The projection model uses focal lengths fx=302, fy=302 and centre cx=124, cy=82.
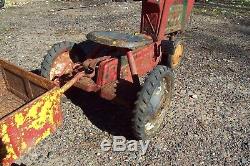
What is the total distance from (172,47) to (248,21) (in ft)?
18.8

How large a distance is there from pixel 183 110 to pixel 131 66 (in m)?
1.25

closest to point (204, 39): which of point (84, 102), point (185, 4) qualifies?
point (185, 4)

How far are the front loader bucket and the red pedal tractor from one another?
0.42m

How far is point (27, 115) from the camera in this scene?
3082 mm

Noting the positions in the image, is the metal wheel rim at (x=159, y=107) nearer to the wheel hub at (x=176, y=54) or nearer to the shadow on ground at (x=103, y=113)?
the shadow on ground at (x=103, y=113)

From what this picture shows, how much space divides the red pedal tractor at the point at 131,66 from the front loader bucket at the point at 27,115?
0.42m

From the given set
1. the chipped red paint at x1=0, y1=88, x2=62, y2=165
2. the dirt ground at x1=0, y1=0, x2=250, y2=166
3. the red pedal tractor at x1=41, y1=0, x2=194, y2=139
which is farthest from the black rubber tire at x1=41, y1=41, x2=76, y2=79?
the chipped red paint at x1=0, y1=88, x2=62, y2=165

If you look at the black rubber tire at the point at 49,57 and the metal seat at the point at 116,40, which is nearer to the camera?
the metal seat at the point at 116,40

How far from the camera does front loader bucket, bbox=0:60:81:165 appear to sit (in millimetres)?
2953

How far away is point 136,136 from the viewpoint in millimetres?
3789

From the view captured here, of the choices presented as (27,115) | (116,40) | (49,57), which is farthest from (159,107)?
(27,115)

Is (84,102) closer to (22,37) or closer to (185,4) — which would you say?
(185,4)

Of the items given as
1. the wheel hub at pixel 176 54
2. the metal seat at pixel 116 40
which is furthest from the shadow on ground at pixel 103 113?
the wheel hub at pixel 176 54

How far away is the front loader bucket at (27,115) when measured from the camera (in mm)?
2953
